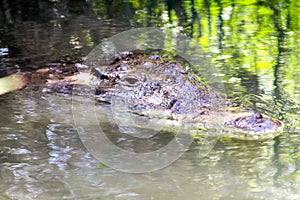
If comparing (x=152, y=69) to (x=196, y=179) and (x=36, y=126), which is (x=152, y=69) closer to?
(x=36, y=126)

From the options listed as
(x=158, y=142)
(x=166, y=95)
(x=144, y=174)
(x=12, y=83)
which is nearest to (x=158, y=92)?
(x=166, y=95)

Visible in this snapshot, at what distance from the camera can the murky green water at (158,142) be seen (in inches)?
151

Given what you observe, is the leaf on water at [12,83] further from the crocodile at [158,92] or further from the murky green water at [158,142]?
the murky green water at [158,142]

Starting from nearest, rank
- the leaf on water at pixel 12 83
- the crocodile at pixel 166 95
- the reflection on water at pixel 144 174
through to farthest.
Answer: the reflection on water at pixel 144 174
the crocodile at pixel 166 95
the leaf on water at pixel 12 83

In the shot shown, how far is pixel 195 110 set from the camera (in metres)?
4.89

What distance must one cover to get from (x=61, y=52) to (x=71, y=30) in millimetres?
1607

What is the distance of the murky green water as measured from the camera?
12.6 feet

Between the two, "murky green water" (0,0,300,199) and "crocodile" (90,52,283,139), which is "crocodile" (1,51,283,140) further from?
"murky green water" (0,0,300,199)

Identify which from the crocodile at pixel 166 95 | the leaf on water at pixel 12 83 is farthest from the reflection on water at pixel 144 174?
the leaf on water at pixel 12 83

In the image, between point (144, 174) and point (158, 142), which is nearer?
point (144, 174)

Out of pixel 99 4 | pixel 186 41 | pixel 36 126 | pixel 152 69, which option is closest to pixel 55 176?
pixel 36 126

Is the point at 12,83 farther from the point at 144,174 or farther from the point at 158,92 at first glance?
the point at 144,174

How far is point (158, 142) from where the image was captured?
4.64 meters

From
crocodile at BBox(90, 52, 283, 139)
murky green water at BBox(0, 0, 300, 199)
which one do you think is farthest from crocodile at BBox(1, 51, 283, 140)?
murky green water at BBox(0, 0, 300, 199)
